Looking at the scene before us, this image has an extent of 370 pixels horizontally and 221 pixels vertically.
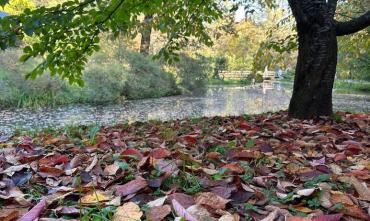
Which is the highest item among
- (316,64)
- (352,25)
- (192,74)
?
(352,25)

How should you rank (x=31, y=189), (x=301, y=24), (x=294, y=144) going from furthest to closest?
(x=301, y=24)
(x=294, y=144)
(x=31, y=189)

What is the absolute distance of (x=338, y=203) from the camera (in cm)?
120

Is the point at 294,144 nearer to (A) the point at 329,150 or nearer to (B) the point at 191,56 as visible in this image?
(A) the point at 329,150

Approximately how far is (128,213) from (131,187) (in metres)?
0.19

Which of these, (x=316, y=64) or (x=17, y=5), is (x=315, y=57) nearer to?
(x=316, y=64)

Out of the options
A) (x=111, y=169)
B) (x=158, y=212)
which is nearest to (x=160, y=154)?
(x=111, y=169)

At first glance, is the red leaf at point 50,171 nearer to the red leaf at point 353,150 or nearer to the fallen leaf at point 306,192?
the fallen leaf at point 306,192

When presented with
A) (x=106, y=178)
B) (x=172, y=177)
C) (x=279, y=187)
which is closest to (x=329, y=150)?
(x=279, y=187)

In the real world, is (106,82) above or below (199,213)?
below

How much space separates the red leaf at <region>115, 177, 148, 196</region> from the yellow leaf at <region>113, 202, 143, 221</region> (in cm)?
11

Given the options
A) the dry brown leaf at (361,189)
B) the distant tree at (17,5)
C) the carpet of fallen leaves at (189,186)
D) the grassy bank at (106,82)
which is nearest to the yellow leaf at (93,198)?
the carpet of fallen leaves at (189,186)

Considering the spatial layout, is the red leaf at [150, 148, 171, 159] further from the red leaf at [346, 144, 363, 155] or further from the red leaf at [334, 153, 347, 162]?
the red leaf at [346, 144, 363, 155]

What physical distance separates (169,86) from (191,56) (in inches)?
77.1

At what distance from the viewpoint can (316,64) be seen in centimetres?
368
